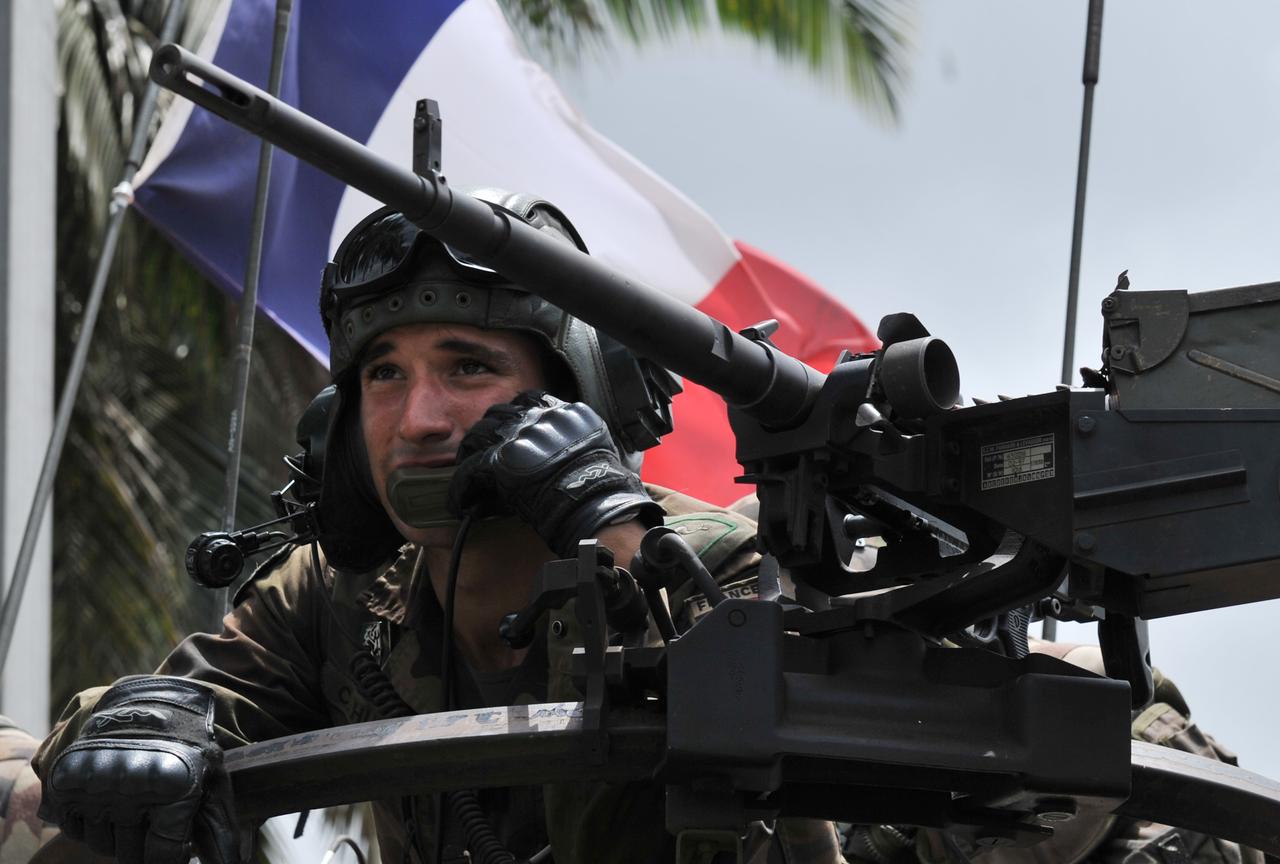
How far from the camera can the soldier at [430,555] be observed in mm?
4480

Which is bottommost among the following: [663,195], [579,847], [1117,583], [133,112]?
[579,847]

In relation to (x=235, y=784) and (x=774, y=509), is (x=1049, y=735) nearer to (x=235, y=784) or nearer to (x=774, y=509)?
(x=774, y=509)

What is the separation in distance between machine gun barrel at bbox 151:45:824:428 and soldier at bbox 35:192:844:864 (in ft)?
2.98

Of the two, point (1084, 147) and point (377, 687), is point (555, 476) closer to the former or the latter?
point (377, 687)

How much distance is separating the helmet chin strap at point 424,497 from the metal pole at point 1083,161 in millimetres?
1980

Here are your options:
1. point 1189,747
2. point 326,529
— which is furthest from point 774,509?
point 1189,747

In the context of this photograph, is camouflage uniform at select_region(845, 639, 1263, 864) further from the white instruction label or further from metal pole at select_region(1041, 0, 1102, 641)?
the white instruction label

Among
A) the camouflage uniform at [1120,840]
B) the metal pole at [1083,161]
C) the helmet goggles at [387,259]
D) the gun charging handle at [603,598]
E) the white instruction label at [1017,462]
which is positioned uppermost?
the metal pole at [1083,161]

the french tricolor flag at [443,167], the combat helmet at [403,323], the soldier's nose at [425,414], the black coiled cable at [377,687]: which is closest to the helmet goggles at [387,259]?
the combat helmet at [403,323]

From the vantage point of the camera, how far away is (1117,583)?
11.8 feet

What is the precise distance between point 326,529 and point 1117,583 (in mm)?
2275

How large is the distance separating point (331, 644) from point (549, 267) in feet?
7.36

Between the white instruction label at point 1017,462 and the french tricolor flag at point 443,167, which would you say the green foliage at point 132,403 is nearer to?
the french tricolor flag at point 443,167

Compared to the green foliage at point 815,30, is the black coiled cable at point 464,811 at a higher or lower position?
lower
